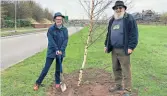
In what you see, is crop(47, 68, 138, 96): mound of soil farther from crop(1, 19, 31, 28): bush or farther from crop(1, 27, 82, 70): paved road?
crop(1, 19, 31, 28): bush

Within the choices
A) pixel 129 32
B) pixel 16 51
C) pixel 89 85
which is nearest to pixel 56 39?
pixel 89 85

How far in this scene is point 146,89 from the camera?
6625 mm

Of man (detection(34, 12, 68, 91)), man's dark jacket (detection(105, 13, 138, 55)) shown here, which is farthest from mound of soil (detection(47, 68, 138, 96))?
man's dark jacket (detection(105, 13, 138, 55))

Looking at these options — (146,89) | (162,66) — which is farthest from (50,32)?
(162,66)

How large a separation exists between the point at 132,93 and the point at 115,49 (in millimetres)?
1037

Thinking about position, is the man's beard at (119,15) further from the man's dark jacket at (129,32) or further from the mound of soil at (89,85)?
the mound of soil at (89,85)

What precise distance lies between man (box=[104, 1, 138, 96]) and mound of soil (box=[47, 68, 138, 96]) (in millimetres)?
583

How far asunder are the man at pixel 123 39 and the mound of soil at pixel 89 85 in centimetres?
58

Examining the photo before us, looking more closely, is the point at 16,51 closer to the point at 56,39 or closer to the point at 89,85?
the point at 89,85

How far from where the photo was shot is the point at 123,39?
232 inches

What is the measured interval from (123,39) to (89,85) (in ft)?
5.57

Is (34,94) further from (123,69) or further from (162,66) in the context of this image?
(162,66)

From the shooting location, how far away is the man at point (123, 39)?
5.79 m

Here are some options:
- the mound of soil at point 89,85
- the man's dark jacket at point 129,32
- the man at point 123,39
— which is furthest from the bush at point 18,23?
the man's dark jacket at point 129,32
